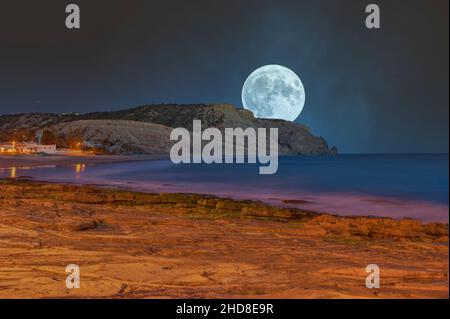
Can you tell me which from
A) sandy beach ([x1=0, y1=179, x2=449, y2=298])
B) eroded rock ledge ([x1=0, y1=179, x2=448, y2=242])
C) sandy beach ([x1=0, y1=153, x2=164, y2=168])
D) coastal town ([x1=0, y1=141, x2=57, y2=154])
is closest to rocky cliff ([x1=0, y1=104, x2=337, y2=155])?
coastal town ([x1=0, y1=141, x2=57, y2=154])

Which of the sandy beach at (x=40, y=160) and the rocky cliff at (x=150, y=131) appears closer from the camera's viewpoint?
the sandy beach at (x=40, y=160)

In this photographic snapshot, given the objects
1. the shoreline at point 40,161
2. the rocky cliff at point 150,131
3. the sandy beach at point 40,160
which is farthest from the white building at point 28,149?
the rocky cliff at point 150,131

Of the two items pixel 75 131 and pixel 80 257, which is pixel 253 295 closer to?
pixel 80 257

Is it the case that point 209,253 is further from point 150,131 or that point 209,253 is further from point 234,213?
point 150,131

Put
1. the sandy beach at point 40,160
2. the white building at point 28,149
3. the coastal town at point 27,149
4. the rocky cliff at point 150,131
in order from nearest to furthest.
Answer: the sandy beach at point 40,160
the coastal town at point 27,149
the white building at point 28,149
the rocky cliff at point 150,131

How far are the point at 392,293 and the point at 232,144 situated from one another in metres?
157

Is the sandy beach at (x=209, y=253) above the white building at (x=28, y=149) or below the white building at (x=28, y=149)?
below

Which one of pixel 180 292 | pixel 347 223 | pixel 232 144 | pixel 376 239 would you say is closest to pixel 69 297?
pixel 180 292

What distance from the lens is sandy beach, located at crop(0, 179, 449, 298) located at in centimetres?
714

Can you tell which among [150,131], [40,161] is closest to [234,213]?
[40,161]

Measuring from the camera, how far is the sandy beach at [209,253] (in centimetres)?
714

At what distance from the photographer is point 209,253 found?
989cm

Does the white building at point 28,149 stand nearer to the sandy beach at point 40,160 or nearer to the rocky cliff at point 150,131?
the sandy beach at point 40,160

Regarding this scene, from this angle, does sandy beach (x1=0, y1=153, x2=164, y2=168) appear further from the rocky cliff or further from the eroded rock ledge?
the rocky cliff
